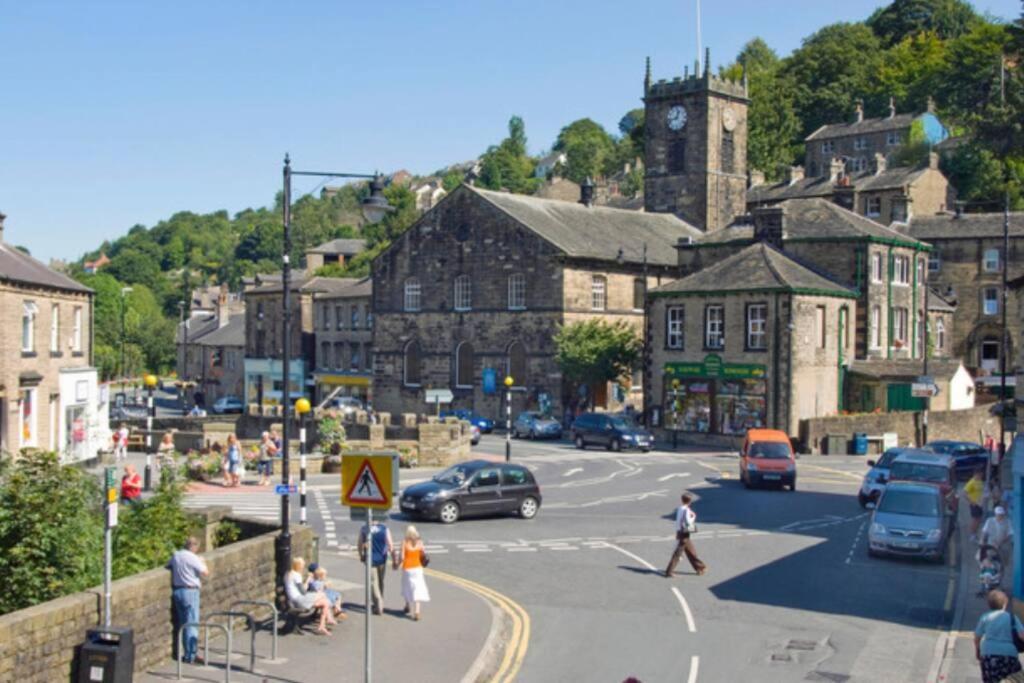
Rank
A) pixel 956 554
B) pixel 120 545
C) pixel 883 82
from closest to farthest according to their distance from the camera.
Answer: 1. pixel 120 545
2. pixel 956 554
3. pixel 883 82

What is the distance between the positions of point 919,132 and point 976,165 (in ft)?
38.8

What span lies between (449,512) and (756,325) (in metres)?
25.0

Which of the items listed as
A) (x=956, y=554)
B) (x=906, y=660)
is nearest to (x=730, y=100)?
(x=956, y=554)

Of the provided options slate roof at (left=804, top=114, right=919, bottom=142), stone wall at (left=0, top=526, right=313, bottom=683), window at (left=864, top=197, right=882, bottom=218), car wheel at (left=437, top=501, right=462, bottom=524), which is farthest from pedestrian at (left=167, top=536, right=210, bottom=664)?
slate roof at (left=804, top=114, right=919, bottom=142)

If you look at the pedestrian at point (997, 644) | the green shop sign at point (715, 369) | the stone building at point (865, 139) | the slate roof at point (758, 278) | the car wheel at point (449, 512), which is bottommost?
the car wheel at point (449, 512)

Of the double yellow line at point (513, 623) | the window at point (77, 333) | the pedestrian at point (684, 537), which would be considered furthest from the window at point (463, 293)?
the pedestrian at point (684, 537)

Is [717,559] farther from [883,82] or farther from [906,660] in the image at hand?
[883,82]

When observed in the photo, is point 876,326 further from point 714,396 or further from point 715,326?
point 714,396

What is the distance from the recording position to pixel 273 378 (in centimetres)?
8062

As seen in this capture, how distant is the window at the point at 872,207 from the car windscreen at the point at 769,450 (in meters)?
47.6

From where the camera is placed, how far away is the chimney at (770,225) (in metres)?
56.1

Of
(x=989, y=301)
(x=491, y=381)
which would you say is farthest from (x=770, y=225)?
(x=989, y=301)

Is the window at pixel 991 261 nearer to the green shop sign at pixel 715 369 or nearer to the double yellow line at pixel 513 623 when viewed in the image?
the green shop sign at pixel 715 369

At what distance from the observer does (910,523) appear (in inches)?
983
